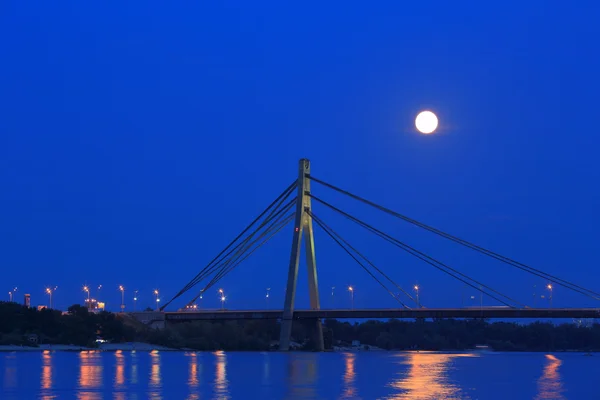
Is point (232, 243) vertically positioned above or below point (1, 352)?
above

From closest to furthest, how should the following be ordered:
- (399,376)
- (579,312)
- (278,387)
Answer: (278,387) → (399,376) → (579,312)

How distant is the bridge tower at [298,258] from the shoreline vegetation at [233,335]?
519cm

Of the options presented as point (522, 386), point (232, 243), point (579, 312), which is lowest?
point (522, 386)

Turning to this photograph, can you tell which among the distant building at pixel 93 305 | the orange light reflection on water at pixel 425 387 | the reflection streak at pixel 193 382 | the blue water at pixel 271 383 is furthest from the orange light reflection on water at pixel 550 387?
the distant building at pixel 93 305

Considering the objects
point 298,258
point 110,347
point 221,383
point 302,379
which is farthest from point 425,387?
point 110,347

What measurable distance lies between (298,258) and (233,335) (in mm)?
36164

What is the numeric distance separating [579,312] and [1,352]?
46260mm

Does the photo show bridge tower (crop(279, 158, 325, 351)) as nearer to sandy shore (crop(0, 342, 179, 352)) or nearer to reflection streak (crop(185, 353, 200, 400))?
reflection streak (crop(185, 353, 200, 400))

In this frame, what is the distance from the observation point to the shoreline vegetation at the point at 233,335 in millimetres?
86375

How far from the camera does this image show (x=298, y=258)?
232 ft

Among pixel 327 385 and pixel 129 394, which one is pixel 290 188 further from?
pixel 129 394

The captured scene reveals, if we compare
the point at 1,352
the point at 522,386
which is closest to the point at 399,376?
the point at 522,386

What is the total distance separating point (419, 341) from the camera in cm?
14850

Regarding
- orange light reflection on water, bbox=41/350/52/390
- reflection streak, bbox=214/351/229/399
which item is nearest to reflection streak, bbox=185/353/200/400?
reflection streak, bbox=214/351/229/399
